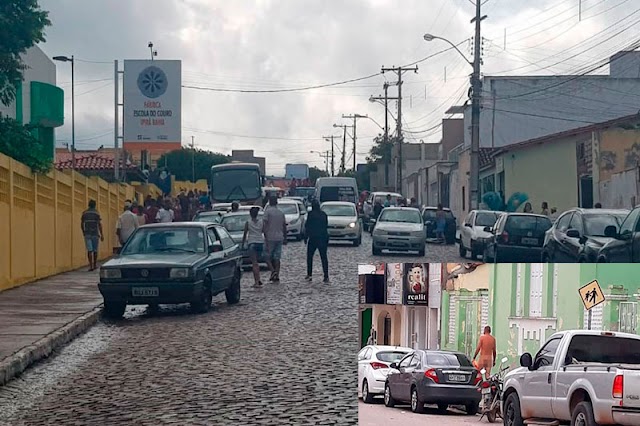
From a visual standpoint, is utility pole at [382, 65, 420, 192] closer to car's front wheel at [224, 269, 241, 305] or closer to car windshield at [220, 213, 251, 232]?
car's front wheel at [224, 269, 241, 305]

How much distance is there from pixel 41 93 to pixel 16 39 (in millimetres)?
635

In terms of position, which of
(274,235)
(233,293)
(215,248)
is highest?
(274,235)

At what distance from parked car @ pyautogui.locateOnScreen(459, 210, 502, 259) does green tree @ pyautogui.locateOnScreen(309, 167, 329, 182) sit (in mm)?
965

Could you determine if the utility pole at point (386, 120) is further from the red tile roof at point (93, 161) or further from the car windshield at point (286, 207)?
the car windshield at point (286, 207)

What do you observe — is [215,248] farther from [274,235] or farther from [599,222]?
[599,222]

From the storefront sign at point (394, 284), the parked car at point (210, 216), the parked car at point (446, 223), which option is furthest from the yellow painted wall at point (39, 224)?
the storefront sign at point (394, 284)

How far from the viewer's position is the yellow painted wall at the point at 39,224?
46.4 ft

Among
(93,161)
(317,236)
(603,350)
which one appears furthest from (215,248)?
(603,350)

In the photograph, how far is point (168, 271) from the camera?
45.4ft

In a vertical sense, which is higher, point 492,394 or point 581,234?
point 581,234

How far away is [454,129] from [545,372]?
0.87 m

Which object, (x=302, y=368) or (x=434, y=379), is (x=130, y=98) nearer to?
(x=434, y=379)

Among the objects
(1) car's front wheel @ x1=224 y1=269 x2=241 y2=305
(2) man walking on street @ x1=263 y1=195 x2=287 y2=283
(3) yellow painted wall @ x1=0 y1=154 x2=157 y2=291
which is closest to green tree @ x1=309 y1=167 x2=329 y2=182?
(3) yellow painted wall @ x1=0 y1=154 x2=157 y2=291

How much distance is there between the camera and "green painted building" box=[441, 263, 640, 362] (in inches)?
90.4
